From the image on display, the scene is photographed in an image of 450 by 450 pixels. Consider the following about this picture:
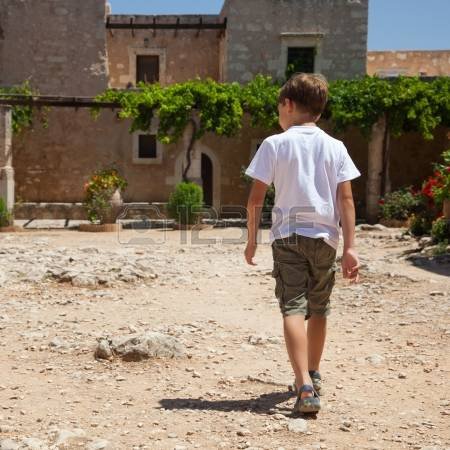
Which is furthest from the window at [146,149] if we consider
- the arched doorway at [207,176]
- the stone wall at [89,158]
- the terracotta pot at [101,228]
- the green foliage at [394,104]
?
the green foliage at [394,104]

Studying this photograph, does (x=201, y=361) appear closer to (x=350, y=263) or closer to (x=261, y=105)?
(x=350, y=263)

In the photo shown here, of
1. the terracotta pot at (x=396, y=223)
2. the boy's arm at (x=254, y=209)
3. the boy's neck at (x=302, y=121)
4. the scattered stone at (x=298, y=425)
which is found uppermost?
the boy's neck at (x=302, y=121)

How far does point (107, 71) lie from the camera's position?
1903 cm

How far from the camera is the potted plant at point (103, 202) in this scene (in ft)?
48.2

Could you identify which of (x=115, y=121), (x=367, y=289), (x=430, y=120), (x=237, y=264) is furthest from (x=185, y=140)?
(x=367, y=289)

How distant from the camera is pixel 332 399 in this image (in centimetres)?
355

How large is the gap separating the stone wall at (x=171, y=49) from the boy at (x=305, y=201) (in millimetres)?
17764

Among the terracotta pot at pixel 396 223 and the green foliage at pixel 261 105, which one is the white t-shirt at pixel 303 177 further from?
the green foliage at pixel 261 105

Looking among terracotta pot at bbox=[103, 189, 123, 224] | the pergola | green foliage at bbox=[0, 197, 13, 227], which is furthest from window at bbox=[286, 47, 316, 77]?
green foliage at bbox=[0, 197, 13, 227]

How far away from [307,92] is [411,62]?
2199 cm

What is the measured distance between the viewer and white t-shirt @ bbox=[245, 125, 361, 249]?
3.33 metres

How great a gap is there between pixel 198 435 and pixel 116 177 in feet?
41.4

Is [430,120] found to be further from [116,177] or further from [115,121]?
[115,121]

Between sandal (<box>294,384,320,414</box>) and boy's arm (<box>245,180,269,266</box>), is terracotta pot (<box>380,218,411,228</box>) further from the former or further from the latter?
sandal (<box>294,384,320,414</box>)
